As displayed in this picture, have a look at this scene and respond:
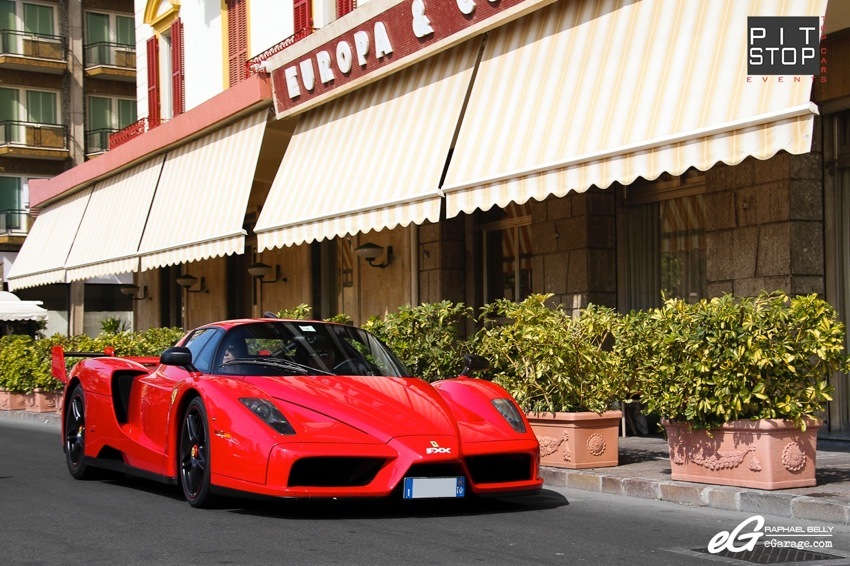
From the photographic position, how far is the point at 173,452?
821cm

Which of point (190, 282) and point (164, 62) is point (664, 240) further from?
point (164, 62)

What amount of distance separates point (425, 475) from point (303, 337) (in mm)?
1886

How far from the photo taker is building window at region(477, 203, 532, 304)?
16859mm

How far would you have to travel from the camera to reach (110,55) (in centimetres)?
5031

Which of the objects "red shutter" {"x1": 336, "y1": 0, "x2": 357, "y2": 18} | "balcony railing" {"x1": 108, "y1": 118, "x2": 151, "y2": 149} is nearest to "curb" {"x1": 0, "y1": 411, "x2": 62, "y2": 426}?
"balcony railing" {"x1": 108, "y1": 118, "x2": 151, "y2": 149}

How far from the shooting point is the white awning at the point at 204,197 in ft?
62.0

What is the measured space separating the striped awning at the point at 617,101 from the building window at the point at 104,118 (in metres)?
38.7

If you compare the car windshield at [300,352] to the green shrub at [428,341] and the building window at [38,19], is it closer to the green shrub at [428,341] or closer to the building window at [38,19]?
the green shrub at [428,341]

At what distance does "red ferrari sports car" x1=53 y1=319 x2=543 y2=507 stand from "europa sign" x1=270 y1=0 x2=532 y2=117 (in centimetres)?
571

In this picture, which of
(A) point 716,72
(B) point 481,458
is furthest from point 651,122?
(B) point 481,458

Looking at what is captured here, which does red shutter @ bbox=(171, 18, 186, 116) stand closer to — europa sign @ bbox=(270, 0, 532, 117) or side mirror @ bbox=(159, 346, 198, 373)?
europa sign @ bbox=(270, 0, 532, 117)

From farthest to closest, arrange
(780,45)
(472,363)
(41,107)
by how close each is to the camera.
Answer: (41,107), (780,45), (472,363)

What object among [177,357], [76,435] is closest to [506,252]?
[76,435]

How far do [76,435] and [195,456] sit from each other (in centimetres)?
278
